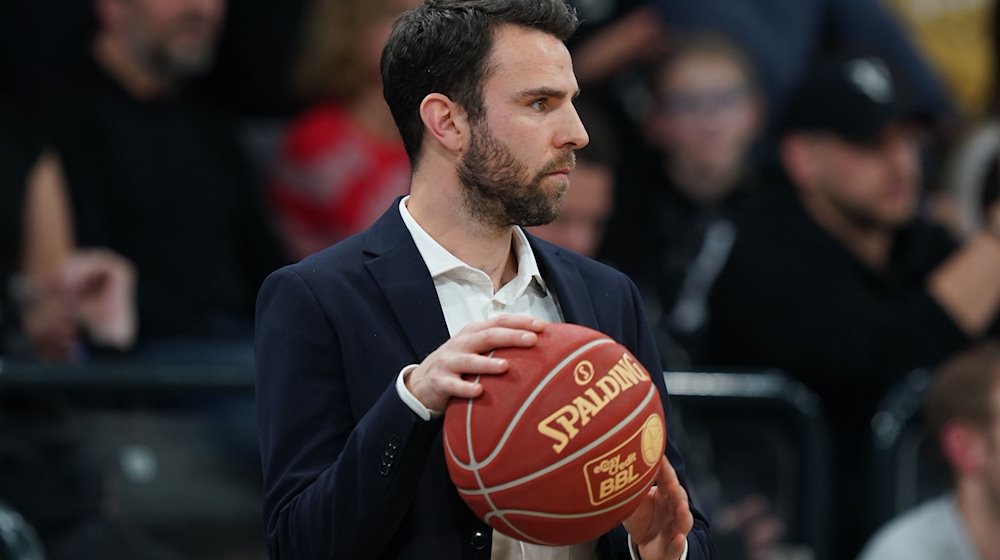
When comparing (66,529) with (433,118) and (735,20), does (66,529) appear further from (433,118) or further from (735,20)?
(735,20)

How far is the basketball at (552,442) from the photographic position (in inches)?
89.4

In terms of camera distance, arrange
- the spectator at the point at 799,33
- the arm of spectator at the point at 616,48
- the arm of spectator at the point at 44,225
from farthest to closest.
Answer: the spectator at the point at 799,33 → the arm of spectator at the point at 616,48 → the arm of spectator at the point at 44,225

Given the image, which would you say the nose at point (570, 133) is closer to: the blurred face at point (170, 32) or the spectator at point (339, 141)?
the spectator at point (339, 141)

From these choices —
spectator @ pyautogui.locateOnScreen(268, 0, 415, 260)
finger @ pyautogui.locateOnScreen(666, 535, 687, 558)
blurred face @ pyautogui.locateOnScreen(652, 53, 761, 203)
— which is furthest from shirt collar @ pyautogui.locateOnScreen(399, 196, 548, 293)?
blurred face @ pyautogui.locateOnScreen(652, 53, 761, 203)

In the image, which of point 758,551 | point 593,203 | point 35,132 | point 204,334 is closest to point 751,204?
point 593,203

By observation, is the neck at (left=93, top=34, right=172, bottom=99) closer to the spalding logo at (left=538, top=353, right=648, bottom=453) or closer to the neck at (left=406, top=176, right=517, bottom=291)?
the neck at (left=406, top=176, right=517, bottom=291)

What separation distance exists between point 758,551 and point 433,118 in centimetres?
328

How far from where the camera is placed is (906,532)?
198 inches

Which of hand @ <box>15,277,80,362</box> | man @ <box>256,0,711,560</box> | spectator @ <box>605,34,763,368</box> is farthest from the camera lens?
spectator @ <box>605,34,763,368</box>

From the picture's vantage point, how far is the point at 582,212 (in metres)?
5.67

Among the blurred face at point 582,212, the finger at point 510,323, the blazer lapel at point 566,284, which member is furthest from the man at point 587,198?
the finger at point 510,323

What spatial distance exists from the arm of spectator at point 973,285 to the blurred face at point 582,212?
48.7 inches

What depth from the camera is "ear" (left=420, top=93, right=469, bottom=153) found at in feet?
8.22

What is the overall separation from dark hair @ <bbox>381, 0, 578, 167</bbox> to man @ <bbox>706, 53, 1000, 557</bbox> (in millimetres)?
3397
